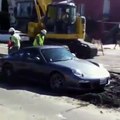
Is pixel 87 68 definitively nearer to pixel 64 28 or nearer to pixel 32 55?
pixel 32 55

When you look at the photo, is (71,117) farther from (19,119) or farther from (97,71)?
(97,71)

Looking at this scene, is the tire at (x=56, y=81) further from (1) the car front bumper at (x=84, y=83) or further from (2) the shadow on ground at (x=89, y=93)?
(1) the car front bumper at (x=84, y=83)

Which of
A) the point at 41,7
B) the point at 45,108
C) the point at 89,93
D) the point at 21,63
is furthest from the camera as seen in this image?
the point at 41,7

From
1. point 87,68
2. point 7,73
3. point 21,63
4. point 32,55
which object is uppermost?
point 32,55

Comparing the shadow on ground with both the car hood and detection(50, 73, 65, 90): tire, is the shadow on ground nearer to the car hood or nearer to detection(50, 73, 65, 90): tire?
detection(50, 73, 65, 90): tire

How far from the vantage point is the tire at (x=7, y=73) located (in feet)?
55.3

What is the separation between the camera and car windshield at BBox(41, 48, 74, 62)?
15.5 m

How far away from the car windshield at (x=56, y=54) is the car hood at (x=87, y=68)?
40 centimetres

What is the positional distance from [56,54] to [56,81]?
1.28 m

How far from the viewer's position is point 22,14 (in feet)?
105

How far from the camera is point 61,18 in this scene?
2716cm

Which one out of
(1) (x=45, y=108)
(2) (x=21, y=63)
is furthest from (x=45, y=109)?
(2) (x=21, y=63)

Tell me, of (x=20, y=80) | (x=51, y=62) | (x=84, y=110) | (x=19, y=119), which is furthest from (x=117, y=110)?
(x=20, y=80)

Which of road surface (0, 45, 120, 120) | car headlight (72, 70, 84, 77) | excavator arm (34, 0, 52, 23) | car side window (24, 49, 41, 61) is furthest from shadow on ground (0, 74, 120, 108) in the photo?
excavator arm (34, 0, 52, 23)
